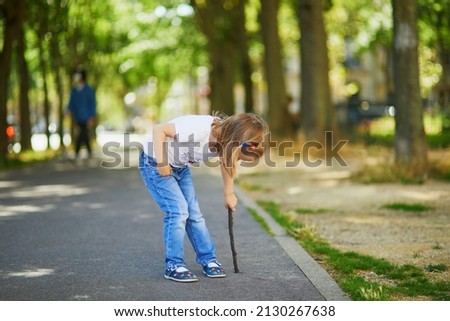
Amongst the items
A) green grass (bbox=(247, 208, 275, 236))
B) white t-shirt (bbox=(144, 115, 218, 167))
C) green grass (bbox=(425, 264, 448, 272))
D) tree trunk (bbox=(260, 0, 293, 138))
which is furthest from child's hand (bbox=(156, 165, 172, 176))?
tree trunk (bbox=(260, 0, 293, 138))

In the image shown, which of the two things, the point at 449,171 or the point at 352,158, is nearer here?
the point at 449,171

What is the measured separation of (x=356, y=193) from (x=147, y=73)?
35.0 m

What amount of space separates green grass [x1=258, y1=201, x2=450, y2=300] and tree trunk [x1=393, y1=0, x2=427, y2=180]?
21.9 ft

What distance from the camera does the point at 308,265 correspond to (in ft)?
23.4

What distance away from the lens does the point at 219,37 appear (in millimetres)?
32031

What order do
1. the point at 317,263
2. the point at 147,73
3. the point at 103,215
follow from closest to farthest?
the point at 317,263 < the point at 103,215 < the point at 147,73

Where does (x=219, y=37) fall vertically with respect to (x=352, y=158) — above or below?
above

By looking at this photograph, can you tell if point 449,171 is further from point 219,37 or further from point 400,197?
point 219,37

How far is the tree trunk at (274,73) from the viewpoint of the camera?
25.7 meters

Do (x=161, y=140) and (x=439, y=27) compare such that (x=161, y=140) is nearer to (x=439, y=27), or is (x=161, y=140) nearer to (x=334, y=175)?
(x=334, y=175)

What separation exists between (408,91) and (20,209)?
22.7 feet

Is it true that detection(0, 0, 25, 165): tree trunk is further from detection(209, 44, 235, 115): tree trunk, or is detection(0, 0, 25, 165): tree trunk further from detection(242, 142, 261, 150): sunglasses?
detection(242, 142, 261, 150): sunglasses
